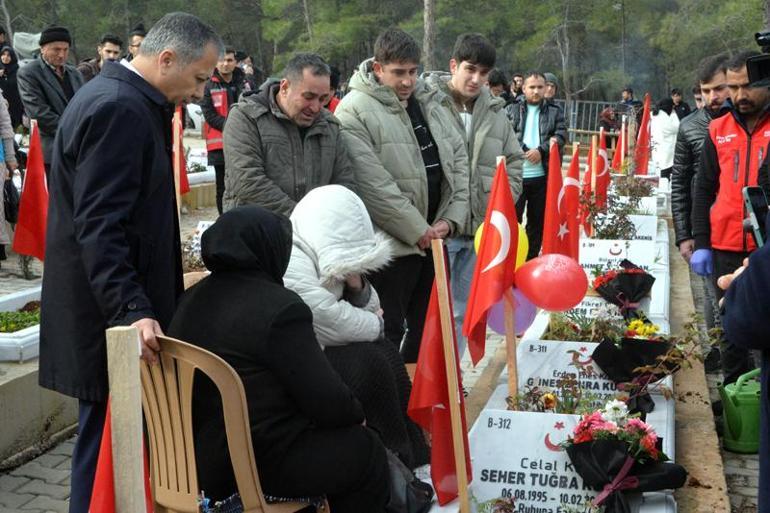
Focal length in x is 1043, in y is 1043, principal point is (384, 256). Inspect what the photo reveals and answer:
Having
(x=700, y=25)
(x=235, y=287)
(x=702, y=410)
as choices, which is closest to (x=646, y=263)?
(x=702, y=410)

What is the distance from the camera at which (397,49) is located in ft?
17.0

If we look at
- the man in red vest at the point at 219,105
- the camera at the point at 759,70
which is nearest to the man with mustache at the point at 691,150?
the camera at the point at 759,70

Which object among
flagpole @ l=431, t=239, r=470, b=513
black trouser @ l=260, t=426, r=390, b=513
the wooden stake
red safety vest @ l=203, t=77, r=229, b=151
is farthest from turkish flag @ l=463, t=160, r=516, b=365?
red safety vest @ l=203, t=77, r=229, b=151

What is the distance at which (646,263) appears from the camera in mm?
8602

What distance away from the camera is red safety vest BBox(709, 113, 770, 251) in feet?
17.1

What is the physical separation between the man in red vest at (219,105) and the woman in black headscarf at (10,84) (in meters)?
4.95

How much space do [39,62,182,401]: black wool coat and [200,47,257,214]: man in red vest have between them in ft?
19.2

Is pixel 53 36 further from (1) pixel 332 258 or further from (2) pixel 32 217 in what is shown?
(1) pixel 332 258

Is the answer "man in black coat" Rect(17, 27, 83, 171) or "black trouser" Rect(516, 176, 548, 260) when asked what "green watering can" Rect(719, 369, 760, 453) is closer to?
"black trouser" Rect(516, 176, 548, 260)

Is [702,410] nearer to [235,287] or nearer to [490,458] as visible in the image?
[490,458]

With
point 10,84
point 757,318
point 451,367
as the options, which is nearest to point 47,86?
point 451,367

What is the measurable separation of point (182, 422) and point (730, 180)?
3476 mm

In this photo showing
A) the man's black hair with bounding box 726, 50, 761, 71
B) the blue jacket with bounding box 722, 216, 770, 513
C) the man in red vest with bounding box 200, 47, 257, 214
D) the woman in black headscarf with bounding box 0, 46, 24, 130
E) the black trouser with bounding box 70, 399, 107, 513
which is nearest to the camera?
the blue jacket with bounding box 722, 216, 770, 513

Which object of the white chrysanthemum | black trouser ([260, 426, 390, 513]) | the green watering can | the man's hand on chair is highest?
the man's hand on chair
